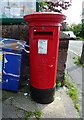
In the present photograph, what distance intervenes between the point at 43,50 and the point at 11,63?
70 centimetres

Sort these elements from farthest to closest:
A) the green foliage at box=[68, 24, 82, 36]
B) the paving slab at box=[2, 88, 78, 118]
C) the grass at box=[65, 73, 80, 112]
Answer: the green foliage at box=[68, 24, 82, 36] → the grass at box=[65, 73, 80, 112] → the paving slab at box=[2, 88, 78, 118]

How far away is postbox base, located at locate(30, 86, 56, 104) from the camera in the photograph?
3.86 m

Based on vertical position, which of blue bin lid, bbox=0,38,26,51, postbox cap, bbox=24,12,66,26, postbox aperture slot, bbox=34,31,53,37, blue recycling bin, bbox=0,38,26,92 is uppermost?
postbox cap, bbox=24,12,66,26

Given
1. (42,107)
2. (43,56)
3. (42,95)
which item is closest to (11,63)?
(43,56)

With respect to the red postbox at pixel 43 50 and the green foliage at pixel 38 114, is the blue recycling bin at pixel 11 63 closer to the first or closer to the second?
the red postbox at pixel 43 50

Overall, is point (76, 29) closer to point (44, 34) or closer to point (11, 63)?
point (11, 63)

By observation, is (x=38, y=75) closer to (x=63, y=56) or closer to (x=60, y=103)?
(x=60, y=103)

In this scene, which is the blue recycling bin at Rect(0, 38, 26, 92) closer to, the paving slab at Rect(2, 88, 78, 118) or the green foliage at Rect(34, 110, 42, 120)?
the paving slab at Rect(2, 88, 78, 118)

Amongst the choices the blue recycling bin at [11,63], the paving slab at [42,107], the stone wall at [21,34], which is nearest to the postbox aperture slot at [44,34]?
the blue recycling bin at [11,63]

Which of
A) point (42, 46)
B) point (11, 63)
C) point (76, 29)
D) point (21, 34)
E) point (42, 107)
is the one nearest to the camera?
point (42, 46)

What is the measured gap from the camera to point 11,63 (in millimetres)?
3975

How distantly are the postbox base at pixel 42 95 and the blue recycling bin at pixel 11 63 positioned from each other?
15.7 inches

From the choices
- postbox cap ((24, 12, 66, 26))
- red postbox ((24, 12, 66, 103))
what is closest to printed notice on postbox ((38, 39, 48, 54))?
red postbox ((24, 12, 66, 103))

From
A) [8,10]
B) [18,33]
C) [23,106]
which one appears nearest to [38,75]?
[23,106]
